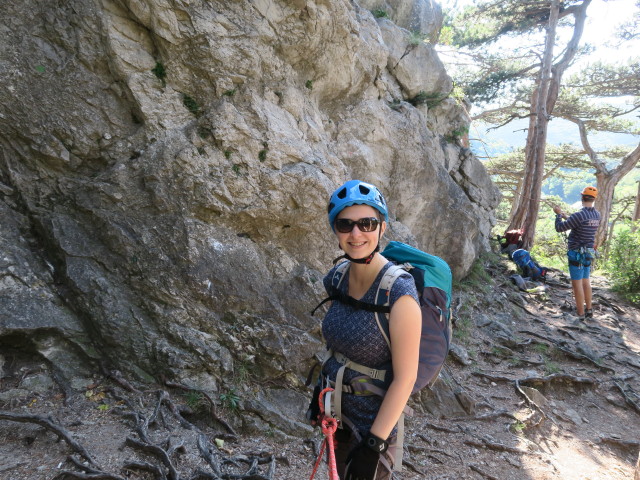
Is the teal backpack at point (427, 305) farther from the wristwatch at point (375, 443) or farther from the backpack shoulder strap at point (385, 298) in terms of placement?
the wristwatch at point (375, 443)

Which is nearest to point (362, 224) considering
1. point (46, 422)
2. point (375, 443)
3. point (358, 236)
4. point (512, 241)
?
point (358, 236)

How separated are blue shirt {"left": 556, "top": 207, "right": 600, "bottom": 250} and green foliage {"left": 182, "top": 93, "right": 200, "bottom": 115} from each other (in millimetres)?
7611

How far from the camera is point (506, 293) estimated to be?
9586 millimetres

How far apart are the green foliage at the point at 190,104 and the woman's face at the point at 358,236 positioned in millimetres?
3789

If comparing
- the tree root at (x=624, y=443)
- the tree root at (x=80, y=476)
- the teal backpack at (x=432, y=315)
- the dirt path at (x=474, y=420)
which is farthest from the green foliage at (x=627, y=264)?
the tree root at (x=80, y=476)

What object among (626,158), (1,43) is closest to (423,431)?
(1,43)

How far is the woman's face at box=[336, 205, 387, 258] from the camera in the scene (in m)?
1.97

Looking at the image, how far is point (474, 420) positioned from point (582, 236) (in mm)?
5163

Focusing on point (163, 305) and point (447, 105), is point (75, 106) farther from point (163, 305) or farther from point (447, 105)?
point (447, 105)

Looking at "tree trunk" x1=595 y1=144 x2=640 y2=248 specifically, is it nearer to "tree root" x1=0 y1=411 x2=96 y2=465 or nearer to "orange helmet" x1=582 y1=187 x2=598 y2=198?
"orange helmet" x1=582 y1=187 x2=598 y2=198

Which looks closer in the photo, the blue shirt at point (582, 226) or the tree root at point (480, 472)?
the tree root at point (480, 472)

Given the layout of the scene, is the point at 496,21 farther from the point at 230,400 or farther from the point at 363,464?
the point at 363,464

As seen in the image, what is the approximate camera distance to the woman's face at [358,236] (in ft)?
6.48

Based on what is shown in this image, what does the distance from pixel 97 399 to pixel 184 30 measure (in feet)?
14.3
